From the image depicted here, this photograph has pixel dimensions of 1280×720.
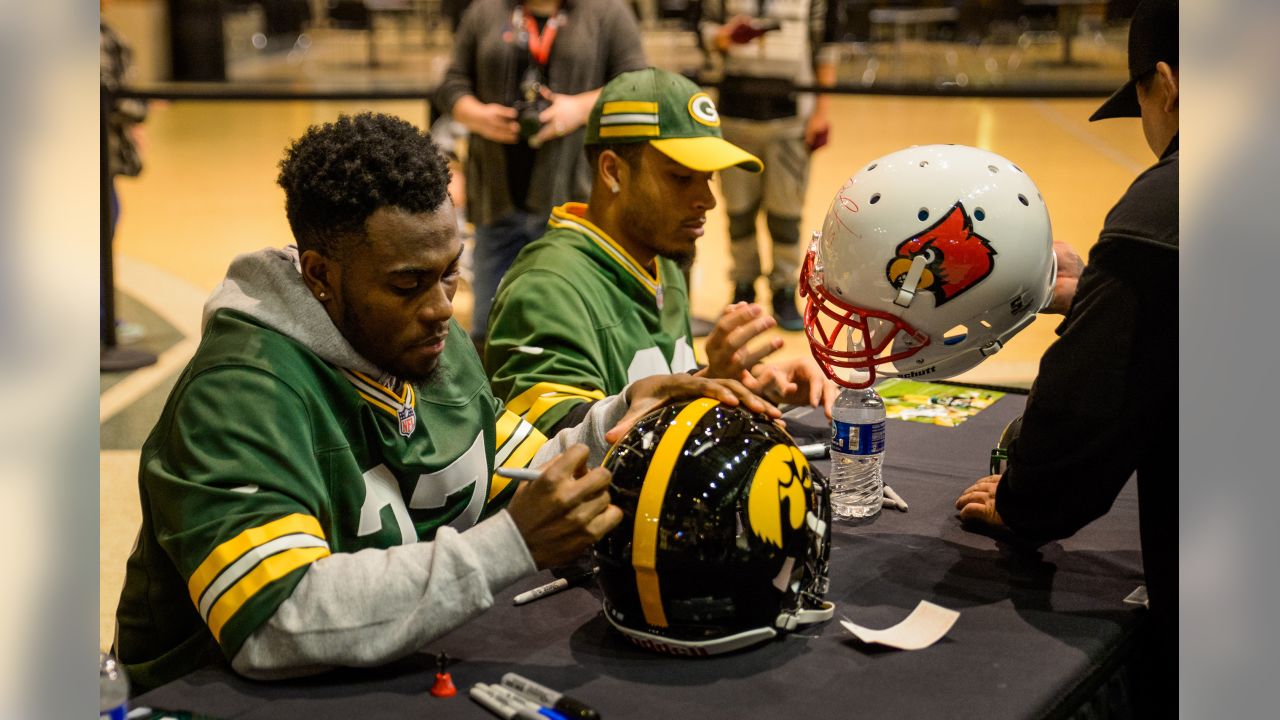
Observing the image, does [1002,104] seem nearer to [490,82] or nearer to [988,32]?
[988,32]

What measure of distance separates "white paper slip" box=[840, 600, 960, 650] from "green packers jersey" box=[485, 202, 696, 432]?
903 millimetres

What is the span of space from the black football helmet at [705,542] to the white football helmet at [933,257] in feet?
1.43

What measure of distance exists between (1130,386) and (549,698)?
0.95m

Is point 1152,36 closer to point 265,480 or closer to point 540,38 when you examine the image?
point 265,480

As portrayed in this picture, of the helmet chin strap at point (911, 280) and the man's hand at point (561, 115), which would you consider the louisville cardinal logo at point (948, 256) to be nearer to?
the helmet chin strap at point (911, 280)

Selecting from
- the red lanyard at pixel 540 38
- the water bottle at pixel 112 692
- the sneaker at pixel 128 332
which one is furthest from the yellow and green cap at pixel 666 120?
the sneaker at pixel 128 332

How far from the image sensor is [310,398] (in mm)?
1893

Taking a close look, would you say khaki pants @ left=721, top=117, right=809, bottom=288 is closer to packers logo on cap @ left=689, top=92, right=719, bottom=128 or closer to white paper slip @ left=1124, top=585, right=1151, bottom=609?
packers logo on cap @ left=689, top=92, right=719, bottom=128

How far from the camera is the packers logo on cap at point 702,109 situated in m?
3.11

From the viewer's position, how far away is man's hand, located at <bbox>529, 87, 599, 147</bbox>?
508 cm

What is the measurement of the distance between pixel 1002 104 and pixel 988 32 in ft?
5.86
